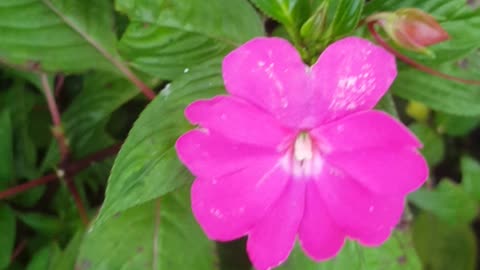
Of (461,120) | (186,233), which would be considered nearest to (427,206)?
(461,120)

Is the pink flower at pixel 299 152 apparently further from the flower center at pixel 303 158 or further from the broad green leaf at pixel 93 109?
the broad green leaf at pixel 93 109

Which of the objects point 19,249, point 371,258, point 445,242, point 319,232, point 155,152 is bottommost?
point 445,242

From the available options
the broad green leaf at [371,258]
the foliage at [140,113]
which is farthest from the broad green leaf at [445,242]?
the broad green leaf at [371,258]

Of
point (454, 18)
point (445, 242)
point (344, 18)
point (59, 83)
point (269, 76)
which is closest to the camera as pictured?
point (269, 76)

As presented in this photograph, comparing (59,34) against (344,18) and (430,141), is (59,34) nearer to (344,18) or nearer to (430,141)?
(344,18)

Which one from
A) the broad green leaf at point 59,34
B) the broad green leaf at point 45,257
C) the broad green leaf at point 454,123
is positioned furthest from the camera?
the broad green leaf at point 454,123

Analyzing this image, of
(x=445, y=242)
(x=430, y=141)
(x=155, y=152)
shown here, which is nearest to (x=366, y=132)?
(x=155, y=152)
